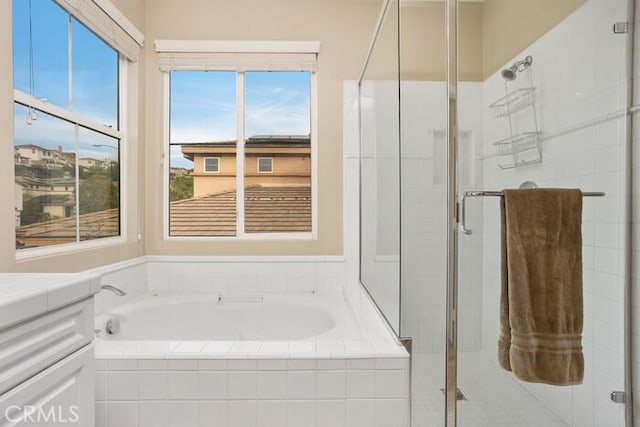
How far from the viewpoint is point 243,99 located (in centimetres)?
294

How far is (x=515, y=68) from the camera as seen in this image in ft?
4.11

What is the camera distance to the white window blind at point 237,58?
283 cm

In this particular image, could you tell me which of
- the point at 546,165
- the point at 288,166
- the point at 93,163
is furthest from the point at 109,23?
the point at 546,165

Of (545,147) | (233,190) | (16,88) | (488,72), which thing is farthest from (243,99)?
(545,147)

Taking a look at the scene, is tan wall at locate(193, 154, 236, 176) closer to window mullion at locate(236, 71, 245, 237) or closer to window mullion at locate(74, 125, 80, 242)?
window mullion at locate(236, 71, 245, 237)

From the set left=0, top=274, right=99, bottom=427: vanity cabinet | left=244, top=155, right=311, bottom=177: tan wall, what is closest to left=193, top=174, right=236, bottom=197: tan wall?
left=244, top=155, right=311, bottom=177: tan wall

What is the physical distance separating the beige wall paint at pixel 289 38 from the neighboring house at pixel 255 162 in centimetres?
19

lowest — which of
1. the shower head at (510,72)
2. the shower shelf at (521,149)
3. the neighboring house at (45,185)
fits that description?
the neighboring house at (45,185)

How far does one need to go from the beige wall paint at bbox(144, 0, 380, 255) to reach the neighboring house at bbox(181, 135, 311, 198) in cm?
19

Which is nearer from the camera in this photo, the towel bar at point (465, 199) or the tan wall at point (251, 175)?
the towel bar at point (465, 199)

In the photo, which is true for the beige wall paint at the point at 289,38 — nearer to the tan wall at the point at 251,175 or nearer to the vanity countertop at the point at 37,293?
the tan wall at the point at 251,175

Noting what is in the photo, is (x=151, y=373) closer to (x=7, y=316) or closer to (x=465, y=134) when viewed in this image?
(x=7, y=316)

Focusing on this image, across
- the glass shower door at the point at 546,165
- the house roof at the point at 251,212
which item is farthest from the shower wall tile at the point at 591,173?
the house roof at the point at 251,212

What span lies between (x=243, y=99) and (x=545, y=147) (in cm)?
234
